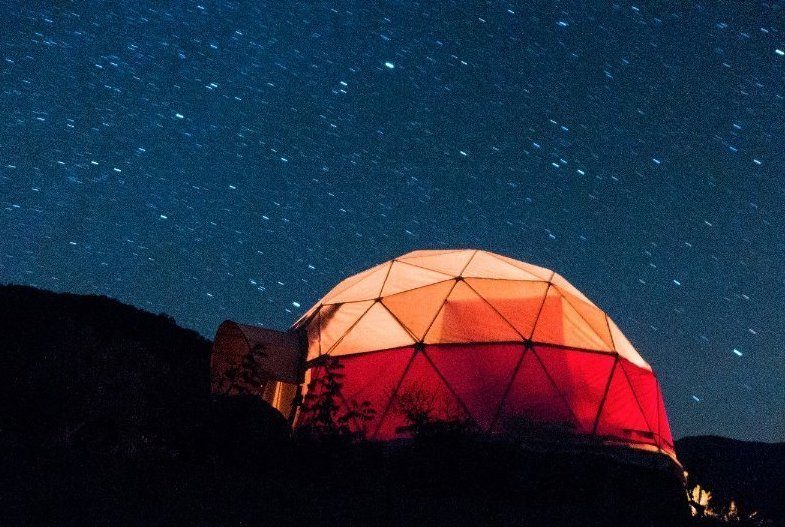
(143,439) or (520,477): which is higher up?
(520,477)

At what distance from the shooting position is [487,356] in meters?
10.2

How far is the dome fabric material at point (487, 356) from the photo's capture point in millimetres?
9805

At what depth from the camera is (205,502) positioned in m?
5.00

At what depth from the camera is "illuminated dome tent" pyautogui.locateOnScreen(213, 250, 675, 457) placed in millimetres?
9797

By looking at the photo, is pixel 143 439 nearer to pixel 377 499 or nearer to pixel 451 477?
pixel 377 499

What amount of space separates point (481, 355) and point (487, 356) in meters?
0.10

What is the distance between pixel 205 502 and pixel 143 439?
1.98 meters

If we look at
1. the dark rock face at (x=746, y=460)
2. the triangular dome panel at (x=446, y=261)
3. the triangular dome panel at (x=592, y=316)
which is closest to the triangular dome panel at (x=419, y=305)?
the triangular dome panel at (x=446, y=261)

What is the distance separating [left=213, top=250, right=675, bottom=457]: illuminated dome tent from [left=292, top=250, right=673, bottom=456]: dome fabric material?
0.06 feet

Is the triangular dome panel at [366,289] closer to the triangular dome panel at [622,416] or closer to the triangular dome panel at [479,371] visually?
the triangular dome panel at [479,371]

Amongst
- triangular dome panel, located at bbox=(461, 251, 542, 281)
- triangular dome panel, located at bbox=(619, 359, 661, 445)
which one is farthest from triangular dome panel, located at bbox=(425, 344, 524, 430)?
triangular dome panel, located at bbox=(619, 359, 661, 445)

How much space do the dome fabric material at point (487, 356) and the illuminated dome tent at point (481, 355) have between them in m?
0.02

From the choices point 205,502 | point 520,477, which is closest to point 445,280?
point 520,477

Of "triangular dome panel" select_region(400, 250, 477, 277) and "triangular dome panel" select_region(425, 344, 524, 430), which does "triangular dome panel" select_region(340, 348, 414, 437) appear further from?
"triangular dome panel" select_region(400, 250, 477, 277)
